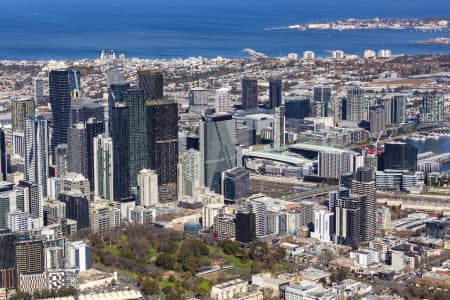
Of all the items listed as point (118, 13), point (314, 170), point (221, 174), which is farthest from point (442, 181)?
point (118, 13)

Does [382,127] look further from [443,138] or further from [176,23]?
[176,23]

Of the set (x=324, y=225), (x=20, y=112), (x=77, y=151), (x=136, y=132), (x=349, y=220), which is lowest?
(x=324, y=225)

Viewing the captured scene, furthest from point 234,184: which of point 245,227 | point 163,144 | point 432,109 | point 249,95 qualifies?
point 432,109


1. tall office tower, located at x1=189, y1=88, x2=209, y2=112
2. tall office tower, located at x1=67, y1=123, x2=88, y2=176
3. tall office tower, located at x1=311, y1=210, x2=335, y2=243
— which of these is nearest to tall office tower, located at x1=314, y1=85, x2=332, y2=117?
tall office tower, located at x1=189, y1=88, x2=209, y2=112

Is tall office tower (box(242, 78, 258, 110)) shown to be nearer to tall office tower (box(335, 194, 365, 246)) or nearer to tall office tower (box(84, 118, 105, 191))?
tall office tower (box(84, 118, 105, 191))

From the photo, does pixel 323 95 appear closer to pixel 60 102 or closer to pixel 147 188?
pixel 60 102

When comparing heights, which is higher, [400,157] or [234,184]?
[400,157]

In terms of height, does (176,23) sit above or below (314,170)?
above

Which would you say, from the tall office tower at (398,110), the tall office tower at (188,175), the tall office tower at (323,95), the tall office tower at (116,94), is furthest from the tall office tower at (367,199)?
the tall office tower at (323,95)
